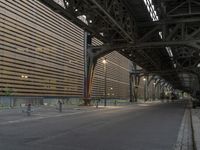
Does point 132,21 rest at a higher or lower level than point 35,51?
lower

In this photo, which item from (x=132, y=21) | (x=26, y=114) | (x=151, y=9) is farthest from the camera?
(x=132, y=21)

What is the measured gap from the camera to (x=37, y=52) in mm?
61812

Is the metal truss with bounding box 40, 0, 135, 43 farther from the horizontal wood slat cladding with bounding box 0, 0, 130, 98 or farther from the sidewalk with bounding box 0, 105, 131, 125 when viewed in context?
the horizontal wood slat cladding with bounding box 0, 0, 130, 98

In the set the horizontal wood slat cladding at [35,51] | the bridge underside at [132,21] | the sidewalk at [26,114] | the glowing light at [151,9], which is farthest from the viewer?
the horizontal wood slat cladding at [35,51]

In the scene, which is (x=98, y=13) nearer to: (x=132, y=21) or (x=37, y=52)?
(x=132, y=21)

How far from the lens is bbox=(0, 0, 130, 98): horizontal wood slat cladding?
177ft

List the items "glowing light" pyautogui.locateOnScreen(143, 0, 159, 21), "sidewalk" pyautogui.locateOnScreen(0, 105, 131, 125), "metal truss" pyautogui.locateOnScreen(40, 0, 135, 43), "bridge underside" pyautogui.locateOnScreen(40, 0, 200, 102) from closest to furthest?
"sidewalk" pyautogui.locateOnScreen(0, 105, 131, 125), "metal truss" pyautogui.locateOnScreen(40, 0, 135, 43), "bridge underside" pyautogui.locateOnScreen(40, 0, 200, 102), "glowing light" pyautogui.locateOnScreen(143, 0, 159, 21)

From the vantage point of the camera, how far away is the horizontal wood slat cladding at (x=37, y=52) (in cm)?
5409

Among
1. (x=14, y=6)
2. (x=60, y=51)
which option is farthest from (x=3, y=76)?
(x=60, y=51)

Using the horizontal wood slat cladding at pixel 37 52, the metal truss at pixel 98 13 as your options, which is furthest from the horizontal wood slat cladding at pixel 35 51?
the metal truss at pixel 98 13

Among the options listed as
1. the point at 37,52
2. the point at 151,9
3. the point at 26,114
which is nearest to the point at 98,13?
the point at 151,9

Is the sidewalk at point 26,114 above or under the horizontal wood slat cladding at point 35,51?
under

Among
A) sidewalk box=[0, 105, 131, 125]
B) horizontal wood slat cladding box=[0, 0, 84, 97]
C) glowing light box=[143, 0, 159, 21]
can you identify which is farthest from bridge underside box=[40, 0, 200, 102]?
horizontal wood slat cladding box=[0, 0, 84, 97]

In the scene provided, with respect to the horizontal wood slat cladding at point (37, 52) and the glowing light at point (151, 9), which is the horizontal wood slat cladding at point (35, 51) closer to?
the horizontal wood slat cladding at point (37, 52)
